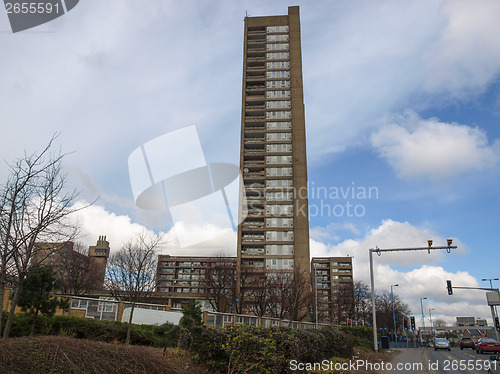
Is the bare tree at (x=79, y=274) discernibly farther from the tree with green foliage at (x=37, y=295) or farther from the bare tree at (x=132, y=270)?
the tree with green foliage at (x=37, y=295)

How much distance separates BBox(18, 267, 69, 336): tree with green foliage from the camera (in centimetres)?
1343

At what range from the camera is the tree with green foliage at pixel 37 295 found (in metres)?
13.4

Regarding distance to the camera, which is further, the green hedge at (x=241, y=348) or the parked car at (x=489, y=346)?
the parked car at (x=489, y=346)

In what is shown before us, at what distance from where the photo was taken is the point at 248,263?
6006 cm

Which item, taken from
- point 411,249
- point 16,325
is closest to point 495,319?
point 411,249

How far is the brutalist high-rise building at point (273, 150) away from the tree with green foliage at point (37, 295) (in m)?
40.5

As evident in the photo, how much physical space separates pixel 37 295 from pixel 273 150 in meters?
56.1

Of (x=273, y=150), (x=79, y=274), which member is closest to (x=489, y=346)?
(x=273, y=150)

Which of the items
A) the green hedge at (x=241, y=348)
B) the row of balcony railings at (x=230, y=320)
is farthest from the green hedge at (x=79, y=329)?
the green hedge at (x=241, y=348)

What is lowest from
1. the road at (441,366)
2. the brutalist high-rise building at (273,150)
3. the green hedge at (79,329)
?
the road at (441,366)

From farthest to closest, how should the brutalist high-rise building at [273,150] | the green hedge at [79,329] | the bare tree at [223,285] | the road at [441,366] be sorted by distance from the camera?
the brutalist high-rise building at [273,150]
the bare tree at [223,285]
the road at [441,366]
the green hedge at [79,329]

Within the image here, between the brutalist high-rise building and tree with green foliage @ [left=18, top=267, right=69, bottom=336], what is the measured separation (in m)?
40.5

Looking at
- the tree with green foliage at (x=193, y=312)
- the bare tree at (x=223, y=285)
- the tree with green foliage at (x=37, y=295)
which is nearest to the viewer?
the tree with green foliage at (x=193, y=312)

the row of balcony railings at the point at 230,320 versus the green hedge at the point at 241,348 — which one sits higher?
the row of balcony railings at the point at 230,320
